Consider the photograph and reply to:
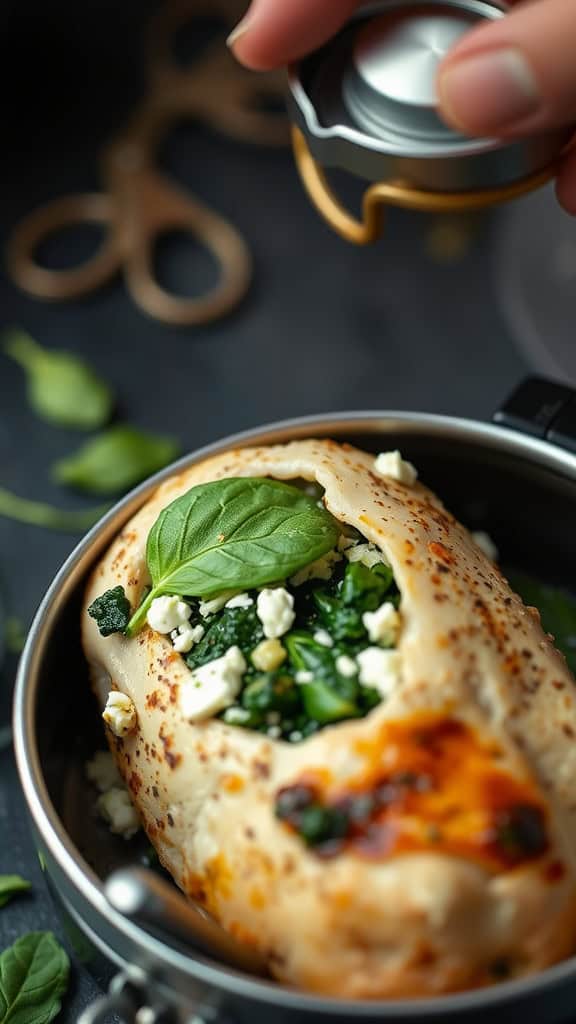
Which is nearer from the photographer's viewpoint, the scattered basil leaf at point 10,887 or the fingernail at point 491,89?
the fingernail at point 491,89

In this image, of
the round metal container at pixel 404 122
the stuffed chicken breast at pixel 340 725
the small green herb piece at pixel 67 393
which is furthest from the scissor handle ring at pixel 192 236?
the stuffed chicken breast at pixel 340 725

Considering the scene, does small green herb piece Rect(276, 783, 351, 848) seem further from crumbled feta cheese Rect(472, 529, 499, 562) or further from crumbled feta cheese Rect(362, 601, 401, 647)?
crumbled feta cheese Rect(472, 529, 499, 562)

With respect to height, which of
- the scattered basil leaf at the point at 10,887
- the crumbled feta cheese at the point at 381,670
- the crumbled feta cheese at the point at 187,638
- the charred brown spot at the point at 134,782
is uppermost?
the crumbled feta cheese at the point at 381,670

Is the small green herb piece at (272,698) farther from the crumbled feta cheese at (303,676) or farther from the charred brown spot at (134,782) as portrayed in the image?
the charred brown spot at (134,782)

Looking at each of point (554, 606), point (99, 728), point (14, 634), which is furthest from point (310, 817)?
point (14, 634)

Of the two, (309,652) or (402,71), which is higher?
(402,71)

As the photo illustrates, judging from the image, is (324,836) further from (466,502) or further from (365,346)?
(365,346)

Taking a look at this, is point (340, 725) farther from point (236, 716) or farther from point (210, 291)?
point (210, 291)
